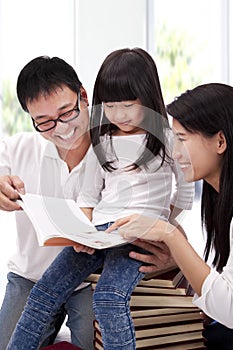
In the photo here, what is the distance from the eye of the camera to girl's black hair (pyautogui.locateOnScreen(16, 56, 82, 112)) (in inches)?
58.8

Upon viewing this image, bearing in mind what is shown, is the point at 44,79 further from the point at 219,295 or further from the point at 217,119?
the point at 219,295

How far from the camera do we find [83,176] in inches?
58.1

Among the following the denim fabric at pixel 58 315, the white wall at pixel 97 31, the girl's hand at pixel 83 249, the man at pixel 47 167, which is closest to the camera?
the girl's hand at pixel 83 249

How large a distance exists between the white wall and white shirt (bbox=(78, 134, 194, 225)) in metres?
1.87

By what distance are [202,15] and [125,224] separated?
2955 millimetres

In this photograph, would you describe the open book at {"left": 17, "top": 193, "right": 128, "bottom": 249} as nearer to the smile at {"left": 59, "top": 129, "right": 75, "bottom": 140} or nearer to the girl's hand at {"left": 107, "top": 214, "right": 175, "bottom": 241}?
the girl's hand at {"left": 107, "top": 214, "right": 175, "bottom": 241}

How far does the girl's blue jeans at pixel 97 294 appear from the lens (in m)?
1.22

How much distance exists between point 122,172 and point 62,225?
223 millimetres

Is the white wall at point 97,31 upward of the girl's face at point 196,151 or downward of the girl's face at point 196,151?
upward

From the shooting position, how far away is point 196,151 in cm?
131

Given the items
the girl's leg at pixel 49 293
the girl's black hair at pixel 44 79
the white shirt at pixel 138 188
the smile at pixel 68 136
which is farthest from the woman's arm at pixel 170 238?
the girl's black hair at pixel 44 79

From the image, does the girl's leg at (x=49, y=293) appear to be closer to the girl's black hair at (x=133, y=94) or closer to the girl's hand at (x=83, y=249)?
the girl's hand at (x=83, y=249)

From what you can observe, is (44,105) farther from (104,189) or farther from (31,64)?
(104,189)

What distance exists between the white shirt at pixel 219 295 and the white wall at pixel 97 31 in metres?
2.10
